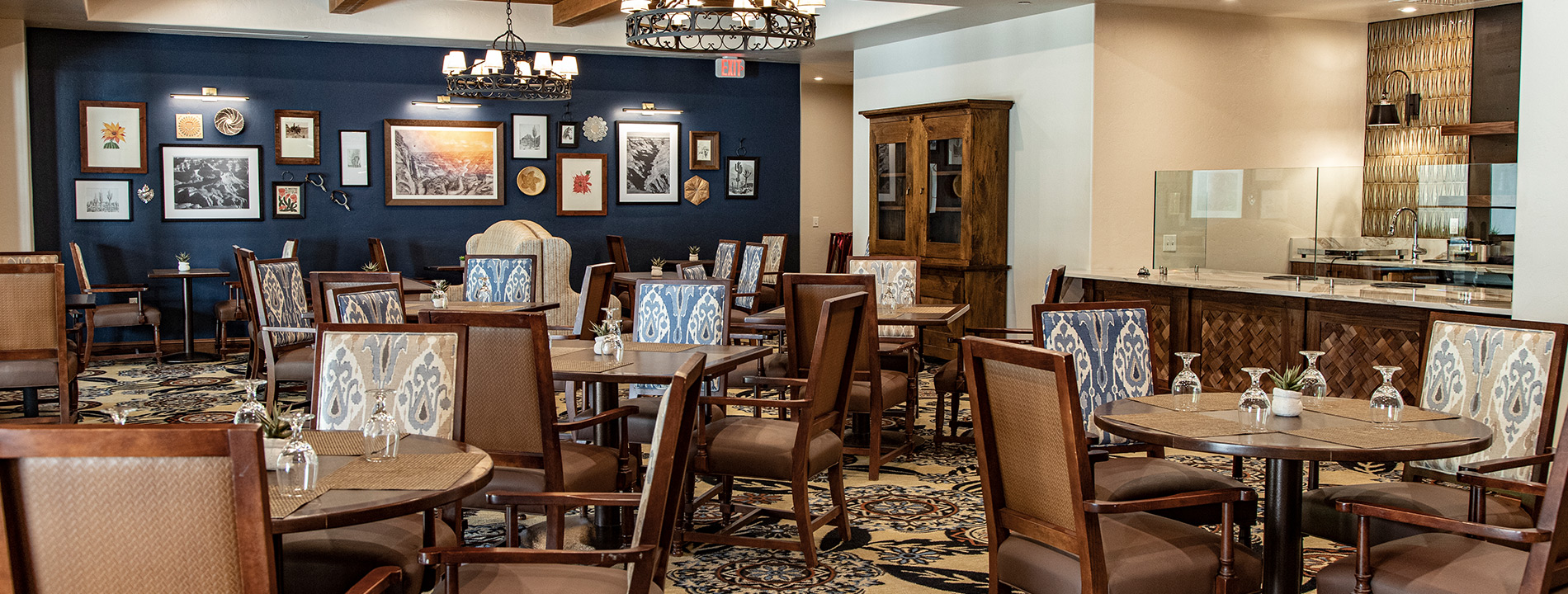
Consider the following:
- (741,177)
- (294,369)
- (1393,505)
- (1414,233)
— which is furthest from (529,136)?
(1393,505)

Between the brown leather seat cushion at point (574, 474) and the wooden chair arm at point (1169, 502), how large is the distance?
164 cm

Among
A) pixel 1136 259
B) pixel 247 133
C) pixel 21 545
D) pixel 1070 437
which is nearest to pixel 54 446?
pixel 21 545

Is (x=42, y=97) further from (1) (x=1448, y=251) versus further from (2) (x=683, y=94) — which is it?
(1) (x=1448, y=251)

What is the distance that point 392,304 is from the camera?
16.5ft

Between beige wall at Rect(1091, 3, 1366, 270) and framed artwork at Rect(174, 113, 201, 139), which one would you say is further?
framed artwork at Rect(174, 113, 201, 139)

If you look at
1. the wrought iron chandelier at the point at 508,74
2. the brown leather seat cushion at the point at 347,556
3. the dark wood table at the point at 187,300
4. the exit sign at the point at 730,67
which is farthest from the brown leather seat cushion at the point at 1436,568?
the dark wood table at the point at 187,300

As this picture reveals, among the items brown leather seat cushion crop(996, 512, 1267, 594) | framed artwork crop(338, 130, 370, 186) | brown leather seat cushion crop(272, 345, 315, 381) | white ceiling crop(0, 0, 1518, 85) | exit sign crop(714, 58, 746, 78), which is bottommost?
brown leather seat cushion crop(996, 512, 1267, 594)

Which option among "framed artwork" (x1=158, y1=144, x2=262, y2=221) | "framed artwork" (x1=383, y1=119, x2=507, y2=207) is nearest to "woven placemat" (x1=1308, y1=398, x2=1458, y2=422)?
"framed artwork" (x1=383, y1=119, x2=507, y2=207)

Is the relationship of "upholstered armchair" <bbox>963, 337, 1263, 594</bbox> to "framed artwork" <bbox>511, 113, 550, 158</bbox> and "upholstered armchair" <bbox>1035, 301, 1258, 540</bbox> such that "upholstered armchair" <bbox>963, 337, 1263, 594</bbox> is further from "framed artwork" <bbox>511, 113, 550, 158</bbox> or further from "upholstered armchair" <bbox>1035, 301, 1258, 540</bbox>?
"framed artwork" <bbox>511, 113, 550, 158</bbox>

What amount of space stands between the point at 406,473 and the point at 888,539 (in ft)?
7.48

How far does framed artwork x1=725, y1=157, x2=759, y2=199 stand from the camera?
11609 mm

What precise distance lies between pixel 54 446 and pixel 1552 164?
500 cm

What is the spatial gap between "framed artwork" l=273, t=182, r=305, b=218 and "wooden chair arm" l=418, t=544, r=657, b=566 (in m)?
8.81

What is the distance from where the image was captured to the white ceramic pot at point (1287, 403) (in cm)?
305
